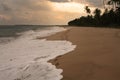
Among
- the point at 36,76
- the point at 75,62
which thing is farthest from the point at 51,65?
the point at 36,76

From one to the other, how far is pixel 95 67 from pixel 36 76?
216cm

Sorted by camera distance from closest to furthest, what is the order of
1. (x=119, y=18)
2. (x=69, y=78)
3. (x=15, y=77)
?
(x=69, y=78), (x=15, y=77), (x=119, y=18)

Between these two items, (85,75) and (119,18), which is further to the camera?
(119,18)

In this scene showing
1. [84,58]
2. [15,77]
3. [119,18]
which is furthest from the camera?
[119,18]

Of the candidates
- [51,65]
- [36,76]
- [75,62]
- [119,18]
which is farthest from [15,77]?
[119,18]

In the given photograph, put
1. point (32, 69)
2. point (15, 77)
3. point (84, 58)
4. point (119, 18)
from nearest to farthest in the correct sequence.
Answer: point (15, 77), point (32, 69), point (84, 58), point (119, 18)

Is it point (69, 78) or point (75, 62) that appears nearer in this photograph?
point (69, 78)

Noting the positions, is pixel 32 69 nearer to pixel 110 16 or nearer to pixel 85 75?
pixel 85 75

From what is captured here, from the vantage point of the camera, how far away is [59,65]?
1021 cm

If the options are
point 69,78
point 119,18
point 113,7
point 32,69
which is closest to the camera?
point 69,78

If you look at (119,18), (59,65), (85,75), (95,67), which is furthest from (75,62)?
(119,18)

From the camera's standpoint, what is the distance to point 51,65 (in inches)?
405

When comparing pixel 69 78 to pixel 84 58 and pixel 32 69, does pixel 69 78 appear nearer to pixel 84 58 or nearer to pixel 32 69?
pixel 32 69

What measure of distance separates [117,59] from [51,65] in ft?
8.78
